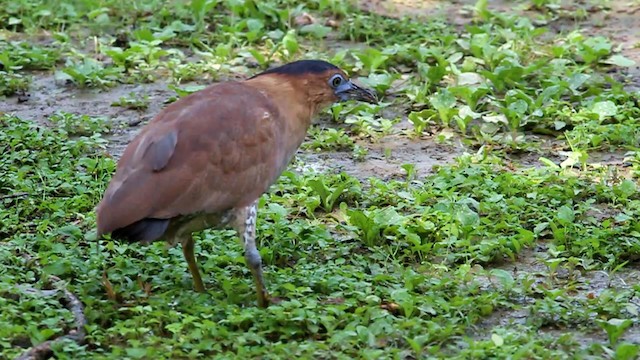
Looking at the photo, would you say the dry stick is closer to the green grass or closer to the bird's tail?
the green grass

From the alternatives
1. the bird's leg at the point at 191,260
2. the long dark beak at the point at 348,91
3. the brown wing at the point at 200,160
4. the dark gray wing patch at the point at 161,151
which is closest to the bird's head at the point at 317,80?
the long dark beak at the point at 348,91

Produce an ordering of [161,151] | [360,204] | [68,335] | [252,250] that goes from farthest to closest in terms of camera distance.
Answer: [360,204] → [252,250] → [161,151] → [68,335]

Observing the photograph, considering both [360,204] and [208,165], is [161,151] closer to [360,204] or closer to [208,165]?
[208,165]

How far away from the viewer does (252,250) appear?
6.14m

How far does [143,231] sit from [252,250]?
65 centimetres

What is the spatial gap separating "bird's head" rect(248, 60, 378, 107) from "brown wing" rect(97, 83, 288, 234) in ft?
0.91

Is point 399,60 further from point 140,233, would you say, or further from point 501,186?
point 140,233

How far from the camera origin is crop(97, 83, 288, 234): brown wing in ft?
18.8

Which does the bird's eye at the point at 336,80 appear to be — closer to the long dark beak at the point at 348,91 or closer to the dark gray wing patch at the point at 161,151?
the long dark beak at the point at 348,91

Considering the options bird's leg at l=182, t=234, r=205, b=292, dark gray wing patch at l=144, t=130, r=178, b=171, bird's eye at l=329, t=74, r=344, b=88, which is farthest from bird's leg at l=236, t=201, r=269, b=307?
bird's eye at l=329, t=74, r=344, b=88

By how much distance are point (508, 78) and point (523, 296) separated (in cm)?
327

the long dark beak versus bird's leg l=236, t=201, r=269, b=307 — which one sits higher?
the long dark beak

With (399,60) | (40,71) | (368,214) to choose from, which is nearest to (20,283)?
(368,214)

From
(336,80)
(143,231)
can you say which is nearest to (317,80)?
(336,80)
